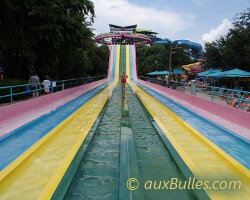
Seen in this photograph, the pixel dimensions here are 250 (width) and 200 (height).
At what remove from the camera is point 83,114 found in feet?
36.8

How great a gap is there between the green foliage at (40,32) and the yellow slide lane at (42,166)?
8.73m

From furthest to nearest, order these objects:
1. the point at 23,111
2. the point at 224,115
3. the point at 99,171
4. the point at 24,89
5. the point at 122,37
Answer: the point at 122,37 < the point at 24,89 < the point at 23,111 < the point at 224,115 < the point at 99,171

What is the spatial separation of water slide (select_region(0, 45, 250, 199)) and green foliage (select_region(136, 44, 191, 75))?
32989 mm

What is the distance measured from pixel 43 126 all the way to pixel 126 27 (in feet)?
269

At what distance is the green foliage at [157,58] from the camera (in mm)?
41906

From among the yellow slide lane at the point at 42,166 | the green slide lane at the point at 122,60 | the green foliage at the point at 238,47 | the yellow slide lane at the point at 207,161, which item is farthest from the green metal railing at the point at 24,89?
the green slide lane at the point at 122,60

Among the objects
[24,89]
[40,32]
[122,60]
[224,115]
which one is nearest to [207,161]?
[224,115]

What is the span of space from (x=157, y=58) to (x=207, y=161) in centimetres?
5002

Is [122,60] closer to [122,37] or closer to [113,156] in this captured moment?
[122,37]

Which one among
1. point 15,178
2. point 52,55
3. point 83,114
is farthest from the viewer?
point 52,55

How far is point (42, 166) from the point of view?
5.29 meters

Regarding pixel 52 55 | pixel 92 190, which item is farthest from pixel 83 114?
pixel 52 55

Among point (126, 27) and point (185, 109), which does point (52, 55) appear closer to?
point (185, 109)

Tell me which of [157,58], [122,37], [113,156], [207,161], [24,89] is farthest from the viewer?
[122,37]
